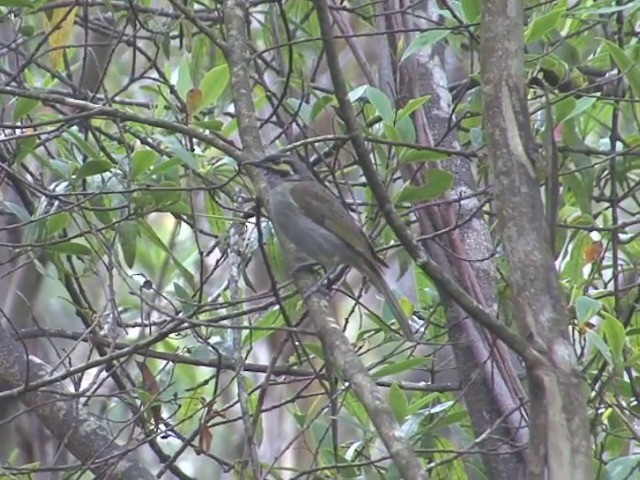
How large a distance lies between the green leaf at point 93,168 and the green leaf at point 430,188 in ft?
3.18

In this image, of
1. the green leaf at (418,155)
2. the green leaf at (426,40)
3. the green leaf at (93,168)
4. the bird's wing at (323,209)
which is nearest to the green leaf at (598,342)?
the green leaf at (418,155)

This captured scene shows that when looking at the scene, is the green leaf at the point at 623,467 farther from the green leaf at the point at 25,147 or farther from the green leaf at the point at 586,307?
the green leaf at the point at 25,147

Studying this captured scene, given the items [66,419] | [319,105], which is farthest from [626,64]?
[66,419]

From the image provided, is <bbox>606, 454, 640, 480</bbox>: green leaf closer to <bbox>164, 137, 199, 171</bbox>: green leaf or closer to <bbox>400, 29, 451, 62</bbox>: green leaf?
<bbox>400, 29, 451, 62</bbox>: green leaf

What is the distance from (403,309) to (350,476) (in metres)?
0.70

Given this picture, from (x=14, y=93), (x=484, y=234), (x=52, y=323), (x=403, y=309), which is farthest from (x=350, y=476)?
(x=52, y=323)

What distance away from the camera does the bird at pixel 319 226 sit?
419 centimetres

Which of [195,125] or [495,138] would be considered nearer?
[495,138]

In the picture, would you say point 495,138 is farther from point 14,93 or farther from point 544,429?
point 14,93

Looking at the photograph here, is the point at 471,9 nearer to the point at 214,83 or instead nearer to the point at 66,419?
the point at 214,83

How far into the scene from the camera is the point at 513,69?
8.42ft

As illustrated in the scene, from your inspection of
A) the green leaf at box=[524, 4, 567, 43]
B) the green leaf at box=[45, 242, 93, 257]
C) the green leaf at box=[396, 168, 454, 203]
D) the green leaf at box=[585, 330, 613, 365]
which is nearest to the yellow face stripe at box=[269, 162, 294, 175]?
the green leaf at box=[396, 168, 454, 203]

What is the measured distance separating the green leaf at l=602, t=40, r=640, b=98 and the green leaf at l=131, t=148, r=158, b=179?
155cm

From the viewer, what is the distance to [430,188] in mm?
3650
